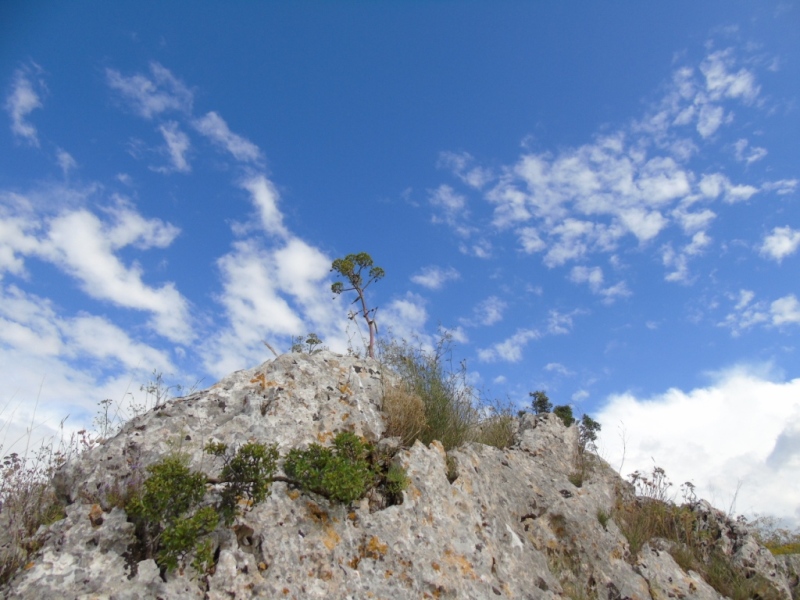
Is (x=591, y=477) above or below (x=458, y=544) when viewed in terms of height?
above

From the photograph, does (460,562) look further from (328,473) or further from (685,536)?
(685,536)

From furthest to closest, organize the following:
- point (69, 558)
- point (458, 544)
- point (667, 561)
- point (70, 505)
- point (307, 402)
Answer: point (667, 561), point (307, 402), point (458, 544), point (70, 505), point (69, 558)

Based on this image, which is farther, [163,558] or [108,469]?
[108,469]

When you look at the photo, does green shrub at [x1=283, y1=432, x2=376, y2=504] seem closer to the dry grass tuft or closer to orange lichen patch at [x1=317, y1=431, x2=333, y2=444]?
orange lichen patch at [x1=317, y1=431, x2=333, y2=444]

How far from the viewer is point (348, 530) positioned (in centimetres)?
501

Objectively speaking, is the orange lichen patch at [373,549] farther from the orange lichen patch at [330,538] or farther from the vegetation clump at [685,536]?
the vegetation clump at [685,536]

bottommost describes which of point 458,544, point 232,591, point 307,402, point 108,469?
point 232,591

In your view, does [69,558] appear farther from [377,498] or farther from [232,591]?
[377,498]

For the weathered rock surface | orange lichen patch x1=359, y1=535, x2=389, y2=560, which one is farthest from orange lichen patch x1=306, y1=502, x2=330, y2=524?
orange lichen patch x1=359, y1=535, x2=389, y2=560

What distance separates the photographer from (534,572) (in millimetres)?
5949

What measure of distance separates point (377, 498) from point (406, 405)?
143 centimetres

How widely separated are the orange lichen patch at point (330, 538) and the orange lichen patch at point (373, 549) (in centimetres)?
26

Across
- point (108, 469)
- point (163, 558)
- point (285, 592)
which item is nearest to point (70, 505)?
point (108, 469)

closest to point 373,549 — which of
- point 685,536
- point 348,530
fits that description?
point 348,530
